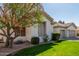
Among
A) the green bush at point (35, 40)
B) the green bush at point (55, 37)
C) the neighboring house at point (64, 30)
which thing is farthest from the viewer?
the green bush at point (55, 37)

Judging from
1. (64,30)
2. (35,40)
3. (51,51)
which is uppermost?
(64,30)

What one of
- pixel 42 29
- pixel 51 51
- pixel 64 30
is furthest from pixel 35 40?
pixel 51 51

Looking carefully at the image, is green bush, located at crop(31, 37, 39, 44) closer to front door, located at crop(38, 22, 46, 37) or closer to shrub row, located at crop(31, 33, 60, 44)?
shrub row, located at crop(31, 33, 60, 44)

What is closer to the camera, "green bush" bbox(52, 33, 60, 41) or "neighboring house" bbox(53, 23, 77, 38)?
"neighboring house" bbox(53, 23, 77, 38)

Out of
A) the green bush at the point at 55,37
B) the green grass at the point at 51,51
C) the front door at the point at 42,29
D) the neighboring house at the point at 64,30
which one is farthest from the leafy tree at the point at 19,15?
the green bush at the point at 55,37

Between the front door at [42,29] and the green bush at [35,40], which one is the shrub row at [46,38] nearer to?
the green bush at [35,40]

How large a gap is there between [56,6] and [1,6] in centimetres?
313

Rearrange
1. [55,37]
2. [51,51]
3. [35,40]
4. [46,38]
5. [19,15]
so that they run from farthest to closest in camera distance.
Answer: [55,37], [46,38], [35,40], [19,15], [51,51]

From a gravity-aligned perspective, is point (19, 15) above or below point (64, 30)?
above

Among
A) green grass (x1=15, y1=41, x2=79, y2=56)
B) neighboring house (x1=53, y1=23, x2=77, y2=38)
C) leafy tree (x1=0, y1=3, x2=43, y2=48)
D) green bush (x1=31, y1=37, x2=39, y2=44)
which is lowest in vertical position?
green grass (x1=15, y1=41, x2=79, y2=56)

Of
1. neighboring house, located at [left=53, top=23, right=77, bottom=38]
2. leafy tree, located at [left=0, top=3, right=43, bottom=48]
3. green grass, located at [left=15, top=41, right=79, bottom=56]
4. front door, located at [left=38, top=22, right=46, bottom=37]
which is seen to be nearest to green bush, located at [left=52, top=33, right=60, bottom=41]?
neighboring house, located at [left=53, top=23, right=77, bottom=38]

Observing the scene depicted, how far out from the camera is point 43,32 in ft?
63.8

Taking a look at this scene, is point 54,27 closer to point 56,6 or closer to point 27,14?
point 27,14

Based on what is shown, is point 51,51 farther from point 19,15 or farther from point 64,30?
point 64,30
